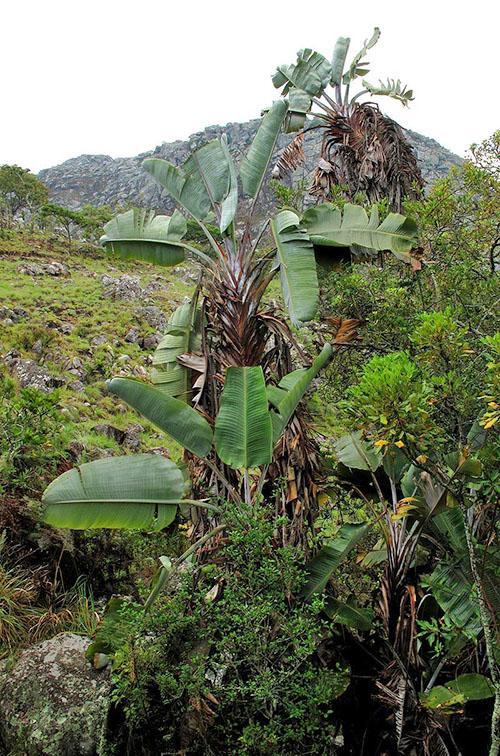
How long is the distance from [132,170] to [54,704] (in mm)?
127856

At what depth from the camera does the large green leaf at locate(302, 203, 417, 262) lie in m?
5.57

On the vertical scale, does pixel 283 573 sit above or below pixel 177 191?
below

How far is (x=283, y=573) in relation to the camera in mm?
4215

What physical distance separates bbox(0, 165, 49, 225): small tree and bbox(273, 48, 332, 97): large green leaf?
44103 mm

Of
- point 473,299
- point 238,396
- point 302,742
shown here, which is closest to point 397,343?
Result: point 473,299

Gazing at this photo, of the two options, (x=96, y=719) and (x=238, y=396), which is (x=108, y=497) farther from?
(x=96, y=719)

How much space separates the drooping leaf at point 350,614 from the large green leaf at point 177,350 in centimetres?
260

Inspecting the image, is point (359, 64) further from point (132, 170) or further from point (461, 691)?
point (132, 170)

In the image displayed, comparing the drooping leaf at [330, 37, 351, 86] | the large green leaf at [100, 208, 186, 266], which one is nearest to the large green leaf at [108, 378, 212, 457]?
the large green leaf at [100, 208, 186, 266]

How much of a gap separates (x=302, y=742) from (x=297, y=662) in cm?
76

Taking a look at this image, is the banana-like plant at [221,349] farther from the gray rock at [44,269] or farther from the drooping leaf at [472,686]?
the gray rock at [44,269]

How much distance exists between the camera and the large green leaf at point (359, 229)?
5.57m

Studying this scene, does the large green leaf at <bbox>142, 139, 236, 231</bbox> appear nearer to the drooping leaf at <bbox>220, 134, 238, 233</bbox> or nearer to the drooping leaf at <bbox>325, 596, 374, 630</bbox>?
the drooping leaf at <bbox>220, 134, 238, 233</bbox>

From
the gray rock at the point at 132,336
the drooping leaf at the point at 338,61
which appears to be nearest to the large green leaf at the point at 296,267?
the drooping leaf at the point at 338,61
